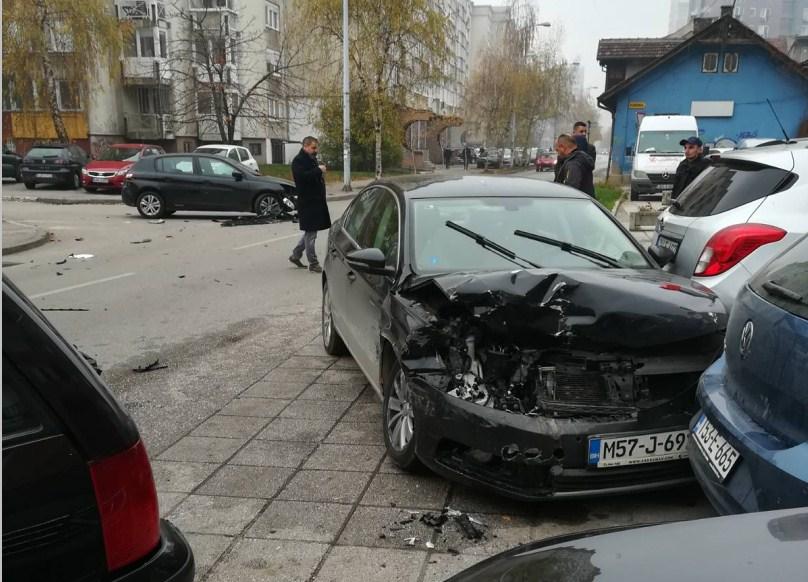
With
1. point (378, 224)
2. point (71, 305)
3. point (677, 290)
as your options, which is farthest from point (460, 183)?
point (71, 305)

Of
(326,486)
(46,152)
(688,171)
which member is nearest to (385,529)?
(326,486)

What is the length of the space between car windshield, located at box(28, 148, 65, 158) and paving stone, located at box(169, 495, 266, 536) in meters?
26.7

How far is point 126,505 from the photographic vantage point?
1.81 m

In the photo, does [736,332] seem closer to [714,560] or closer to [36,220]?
[714,560]

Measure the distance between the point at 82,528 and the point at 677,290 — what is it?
3.13 m

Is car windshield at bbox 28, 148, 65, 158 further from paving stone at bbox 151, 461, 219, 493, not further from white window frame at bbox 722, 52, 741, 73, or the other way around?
white window frame at bbox 722, 52, 741, 73

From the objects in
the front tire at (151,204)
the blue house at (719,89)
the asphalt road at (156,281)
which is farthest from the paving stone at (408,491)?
the blue house at (719,89)

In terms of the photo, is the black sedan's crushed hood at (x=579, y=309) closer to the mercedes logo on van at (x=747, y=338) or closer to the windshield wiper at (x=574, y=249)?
the mercedes logo on van at (x=747, y=338)

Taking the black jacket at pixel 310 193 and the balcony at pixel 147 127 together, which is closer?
the black jacket at pixel 310 193

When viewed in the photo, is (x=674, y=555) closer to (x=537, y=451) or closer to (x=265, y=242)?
(x=537, y=451)

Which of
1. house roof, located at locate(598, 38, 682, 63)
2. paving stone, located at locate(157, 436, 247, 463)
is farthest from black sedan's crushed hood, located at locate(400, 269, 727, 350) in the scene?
house roof, located at locate(598, 38, 682, 63)

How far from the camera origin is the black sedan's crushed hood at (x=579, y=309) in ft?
11.2

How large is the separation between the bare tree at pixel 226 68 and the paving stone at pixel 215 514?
32.8 m

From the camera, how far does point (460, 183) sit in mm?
5203
